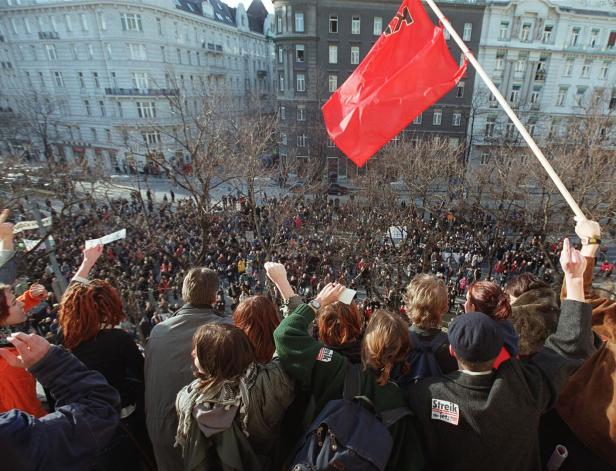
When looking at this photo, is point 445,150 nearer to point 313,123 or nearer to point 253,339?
point 313,123

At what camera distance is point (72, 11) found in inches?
1210

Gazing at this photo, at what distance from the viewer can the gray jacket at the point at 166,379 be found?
2.50 m

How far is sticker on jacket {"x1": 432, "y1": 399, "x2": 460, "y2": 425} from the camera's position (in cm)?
196

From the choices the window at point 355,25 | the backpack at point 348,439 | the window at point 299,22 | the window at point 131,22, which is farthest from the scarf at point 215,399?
the window at point 131,22

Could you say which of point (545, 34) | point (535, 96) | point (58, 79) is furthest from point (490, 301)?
point (58, 79)

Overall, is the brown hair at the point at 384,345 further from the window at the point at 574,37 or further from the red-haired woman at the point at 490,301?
the window at the point at 574,37

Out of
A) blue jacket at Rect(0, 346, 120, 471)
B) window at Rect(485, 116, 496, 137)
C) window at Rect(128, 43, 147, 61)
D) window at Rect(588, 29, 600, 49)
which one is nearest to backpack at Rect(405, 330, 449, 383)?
blue jacket at Rect(0, 346, 120, 471)

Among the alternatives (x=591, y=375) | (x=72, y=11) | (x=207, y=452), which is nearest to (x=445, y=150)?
(x=591, y=375)

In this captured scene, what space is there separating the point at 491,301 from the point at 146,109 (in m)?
35.7

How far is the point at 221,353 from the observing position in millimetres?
1979

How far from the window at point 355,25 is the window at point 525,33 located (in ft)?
39.9

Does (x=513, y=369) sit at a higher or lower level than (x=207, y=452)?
higher

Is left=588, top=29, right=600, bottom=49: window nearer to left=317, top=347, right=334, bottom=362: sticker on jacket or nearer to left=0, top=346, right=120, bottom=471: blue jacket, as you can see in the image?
left=317, top=347, right=334, bottom=362: sticker on jacket

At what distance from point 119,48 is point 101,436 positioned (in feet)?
118
